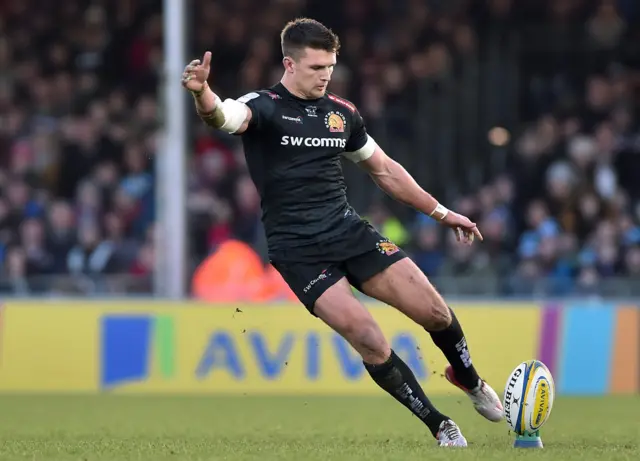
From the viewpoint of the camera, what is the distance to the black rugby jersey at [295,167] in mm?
6934

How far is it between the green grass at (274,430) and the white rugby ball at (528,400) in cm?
15

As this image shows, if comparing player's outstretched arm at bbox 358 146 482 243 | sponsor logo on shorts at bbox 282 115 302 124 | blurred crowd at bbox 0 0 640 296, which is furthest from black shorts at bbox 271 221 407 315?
blurred crowd at bbox 0 0 640 296

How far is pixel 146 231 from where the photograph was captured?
49.7 ft

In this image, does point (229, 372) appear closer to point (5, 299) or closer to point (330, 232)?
point (5, 299)

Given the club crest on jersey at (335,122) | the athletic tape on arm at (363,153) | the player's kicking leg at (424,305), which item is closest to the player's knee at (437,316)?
the player's kicking leg at (424,305)

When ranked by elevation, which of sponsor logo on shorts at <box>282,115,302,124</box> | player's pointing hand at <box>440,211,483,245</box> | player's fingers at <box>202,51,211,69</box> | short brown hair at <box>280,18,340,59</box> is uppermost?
short brown hair at <box>280,18,340,59</box>

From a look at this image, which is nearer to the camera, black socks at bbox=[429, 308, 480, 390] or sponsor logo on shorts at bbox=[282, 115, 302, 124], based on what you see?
sponsor logo on shorts at bbox=[282, 115, 302, 124]

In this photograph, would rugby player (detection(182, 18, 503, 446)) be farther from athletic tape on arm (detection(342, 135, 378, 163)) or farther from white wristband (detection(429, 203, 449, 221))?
white wristband (detection(429, 203, 449, 221))

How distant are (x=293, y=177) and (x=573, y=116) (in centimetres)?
970

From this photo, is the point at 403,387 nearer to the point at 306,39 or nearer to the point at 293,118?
the point at 293,118

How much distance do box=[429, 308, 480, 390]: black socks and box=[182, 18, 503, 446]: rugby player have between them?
100 millimetres

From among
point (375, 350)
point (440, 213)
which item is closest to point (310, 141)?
point (440, 213)

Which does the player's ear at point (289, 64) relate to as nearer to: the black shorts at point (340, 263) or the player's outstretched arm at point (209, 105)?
the player's outstretched arm at point (209, 105)

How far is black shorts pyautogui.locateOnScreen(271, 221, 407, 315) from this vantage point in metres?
6.90
